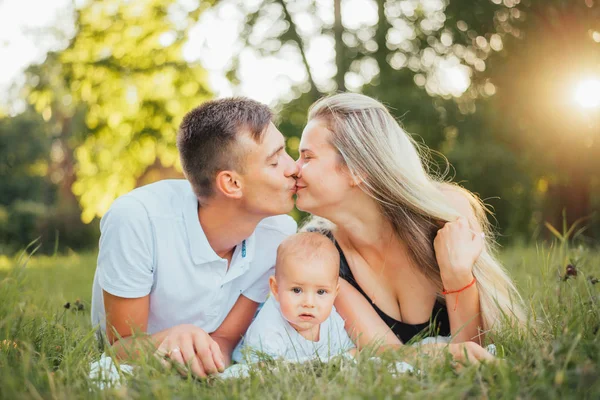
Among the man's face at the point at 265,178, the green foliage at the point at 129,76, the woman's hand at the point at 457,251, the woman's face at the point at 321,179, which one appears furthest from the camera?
the green foliage at the point at 129,76

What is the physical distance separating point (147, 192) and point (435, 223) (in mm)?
1589

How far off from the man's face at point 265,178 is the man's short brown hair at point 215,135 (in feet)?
0.15

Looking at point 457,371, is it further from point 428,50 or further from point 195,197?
point 428,50

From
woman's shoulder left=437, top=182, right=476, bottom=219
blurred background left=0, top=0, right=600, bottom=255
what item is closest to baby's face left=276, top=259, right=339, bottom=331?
woman's shoulder left=437, top=182, right=476, bottom=219

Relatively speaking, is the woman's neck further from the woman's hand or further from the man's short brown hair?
the man's short brown hair

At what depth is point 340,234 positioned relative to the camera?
3.50 metres

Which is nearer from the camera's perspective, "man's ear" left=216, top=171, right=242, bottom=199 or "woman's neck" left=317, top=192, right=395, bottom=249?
"man's ear" left=216, top=171, right=242, bottom=199

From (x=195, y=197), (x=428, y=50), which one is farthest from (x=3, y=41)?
(x=195, y=197)

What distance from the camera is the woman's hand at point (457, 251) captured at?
9.71ft

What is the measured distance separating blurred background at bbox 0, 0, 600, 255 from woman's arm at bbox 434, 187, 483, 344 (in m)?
6.17

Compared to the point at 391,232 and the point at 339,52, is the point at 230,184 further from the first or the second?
the point at 339,52

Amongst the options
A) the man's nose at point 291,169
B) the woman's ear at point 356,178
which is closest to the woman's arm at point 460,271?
the woman's ear at point 356,178

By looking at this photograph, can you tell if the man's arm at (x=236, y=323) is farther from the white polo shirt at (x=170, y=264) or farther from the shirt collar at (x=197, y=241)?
the shirt collar at (x=197, y=241)

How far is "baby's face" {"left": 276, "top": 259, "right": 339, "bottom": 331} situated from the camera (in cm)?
290
